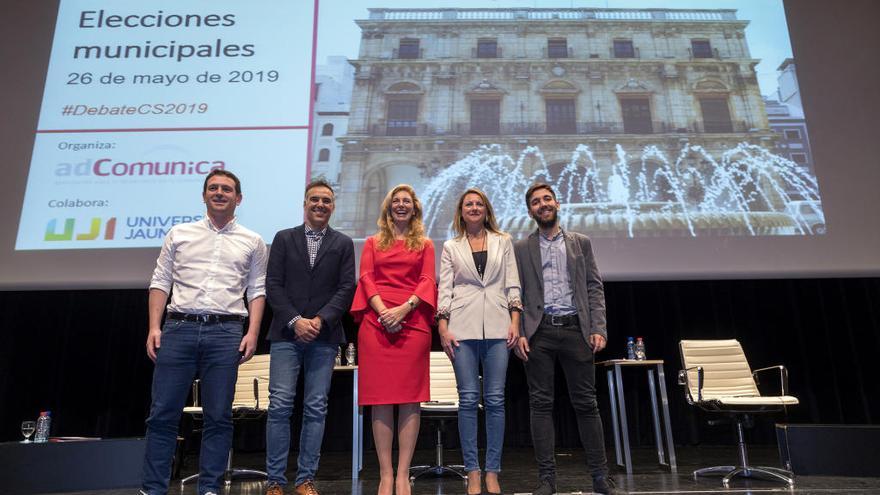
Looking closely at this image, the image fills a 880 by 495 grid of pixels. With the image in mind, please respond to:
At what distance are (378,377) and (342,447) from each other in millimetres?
2901

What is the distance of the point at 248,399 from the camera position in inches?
147

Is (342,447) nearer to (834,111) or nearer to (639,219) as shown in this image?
(639,219)

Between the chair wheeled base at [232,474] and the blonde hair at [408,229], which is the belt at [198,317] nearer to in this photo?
the blonde hair at [408,229]

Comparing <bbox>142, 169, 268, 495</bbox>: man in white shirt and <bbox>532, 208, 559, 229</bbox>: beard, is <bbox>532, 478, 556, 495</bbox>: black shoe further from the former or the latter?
<bbox>142, 169, 268, 495</bbox>: man in white shirt

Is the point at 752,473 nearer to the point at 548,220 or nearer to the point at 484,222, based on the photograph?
the point at 548,220

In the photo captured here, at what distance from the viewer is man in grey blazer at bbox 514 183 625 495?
2201 mm

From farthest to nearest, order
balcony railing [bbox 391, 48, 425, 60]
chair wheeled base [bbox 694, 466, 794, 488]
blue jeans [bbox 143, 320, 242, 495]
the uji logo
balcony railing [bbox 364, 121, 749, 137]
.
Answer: balcony railing [bbox 391, 48, 425, 60] → balcony railing [bbox 364, 121, 749, 137] → the uji logo → chair wheeled base [bbox 694, 466, 794, 488] → blue jeans [bbox 143, 320, 242, 495]

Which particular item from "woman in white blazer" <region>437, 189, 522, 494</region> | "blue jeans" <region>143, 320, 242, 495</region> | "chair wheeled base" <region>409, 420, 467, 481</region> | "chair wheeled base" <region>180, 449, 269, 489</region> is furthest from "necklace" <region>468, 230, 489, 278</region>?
"chair wheeled base" <region>180, 449, 269, 489</region>

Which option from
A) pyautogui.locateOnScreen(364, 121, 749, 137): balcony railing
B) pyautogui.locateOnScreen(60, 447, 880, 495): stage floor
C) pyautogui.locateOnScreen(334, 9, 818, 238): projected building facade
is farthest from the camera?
pyautogui.locateOnScreen(364, 121, 749, 137): balcony railing

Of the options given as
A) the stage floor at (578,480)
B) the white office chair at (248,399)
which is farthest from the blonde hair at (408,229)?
the white office chair at (248,399)

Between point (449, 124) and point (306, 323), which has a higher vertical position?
point (449, 124)

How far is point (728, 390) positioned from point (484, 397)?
2.19 meters

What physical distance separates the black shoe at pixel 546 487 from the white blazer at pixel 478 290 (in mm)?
568

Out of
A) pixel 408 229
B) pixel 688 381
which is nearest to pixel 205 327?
pixel 408 229
